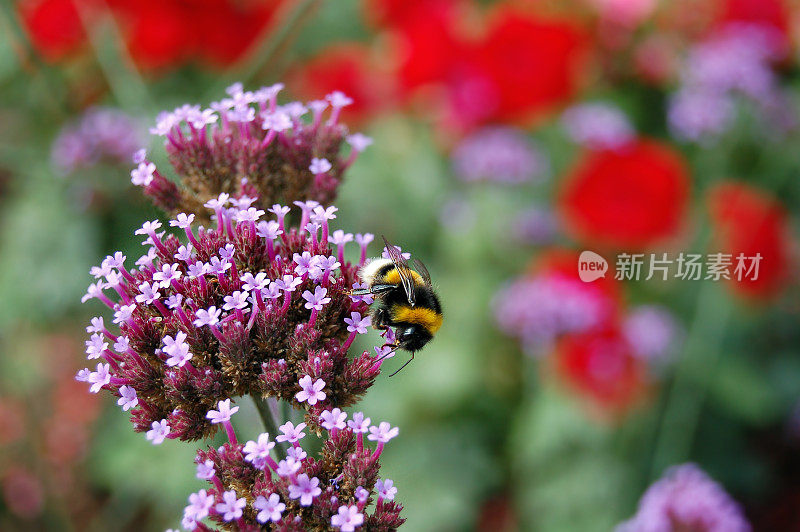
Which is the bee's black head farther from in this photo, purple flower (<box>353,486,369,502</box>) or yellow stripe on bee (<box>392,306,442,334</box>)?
purple flower (<box>353,486,369,502</box>)

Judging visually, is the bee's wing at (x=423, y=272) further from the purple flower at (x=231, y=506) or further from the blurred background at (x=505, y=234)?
the blurred background at (x=505, y=234)

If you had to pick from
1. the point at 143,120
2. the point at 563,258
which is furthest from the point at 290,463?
the point at 563,258

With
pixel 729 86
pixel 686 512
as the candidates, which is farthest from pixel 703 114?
pixel 686 512

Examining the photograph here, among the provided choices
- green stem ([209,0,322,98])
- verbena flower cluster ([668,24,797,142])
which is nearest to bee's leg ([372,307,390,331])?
green stem ([209,0,322,98])

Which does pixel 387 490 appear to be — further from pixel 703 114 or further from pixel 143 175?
pixel 703 114

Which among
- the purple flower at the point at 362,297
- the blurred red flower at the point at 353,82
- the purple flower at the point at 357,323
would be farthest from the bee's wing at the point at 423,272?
the blurred red flower at the point at 353,82

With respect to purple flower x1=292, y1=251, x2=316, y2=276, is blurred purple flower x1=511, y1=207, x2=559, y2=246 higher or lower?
higher

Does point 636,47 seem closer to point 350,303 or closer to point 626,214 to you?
point 626,214
